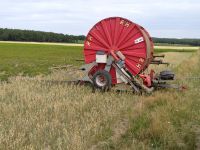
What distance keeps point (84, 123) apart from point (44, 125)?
2.53 feet

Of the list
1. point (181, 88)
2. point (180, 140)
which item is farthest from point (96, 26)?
point (180, 140)

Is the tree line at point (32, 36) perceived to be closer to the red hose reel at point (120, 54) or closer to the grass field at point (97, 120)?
the red hose reel at point (120, 54)

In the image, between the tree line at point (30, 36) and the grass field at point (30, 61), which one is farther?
the tree line at point (30, 36)

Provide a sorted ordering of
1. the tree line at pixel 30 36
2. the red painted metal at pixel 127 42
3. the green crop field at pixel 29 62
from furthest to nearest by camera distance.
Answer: the tree line at pixel 30 36, the green crop field at pixel 29 62, the red painted metal at pixel 127 42

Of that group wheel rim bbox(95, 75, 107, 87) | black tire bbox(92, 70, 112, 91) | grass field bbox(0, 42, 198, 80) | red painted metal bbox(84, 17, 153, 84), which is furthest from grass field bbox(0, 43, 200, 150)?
grass field bbox(0, 42, 198, 80)

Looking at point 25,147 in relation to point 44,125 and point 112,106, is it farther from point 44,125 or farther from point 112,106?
point 112,106

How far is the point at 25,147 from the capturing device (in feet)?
20.9

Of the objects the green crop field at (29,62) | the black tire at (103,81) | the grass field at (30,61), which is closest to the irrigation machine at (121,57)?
the black tire at (103,81)

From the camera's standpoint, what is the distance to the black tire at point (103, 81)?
1259cm

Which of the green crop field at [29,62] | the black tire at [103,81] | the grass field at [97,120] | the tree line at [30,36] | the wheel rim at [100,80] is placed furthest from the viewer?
the tree line at [30,36]

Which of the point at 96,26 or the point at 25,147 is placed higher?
the point at 96,26

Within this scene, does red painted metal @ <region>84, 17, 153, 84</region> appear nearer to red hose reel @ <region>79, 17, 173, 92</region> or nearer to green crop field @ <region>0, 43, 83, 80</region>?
red hose reel @ <region>79, 17, 173, 92</region>

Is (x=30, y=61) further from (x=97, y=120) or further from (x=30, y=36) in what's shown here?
(x=30, y=36)

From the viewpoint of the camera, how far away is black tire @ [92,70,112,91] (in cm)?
1259
